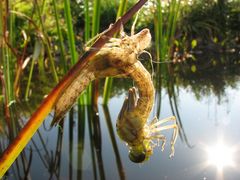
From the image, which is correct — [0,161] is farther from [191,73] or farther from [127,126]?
[191,73]

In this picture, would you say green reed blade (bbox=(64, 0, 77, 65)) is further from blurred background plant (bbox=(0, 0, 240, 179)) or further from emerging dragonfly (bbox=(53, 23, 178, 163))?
emerging dragonfly (bbox=(53, 23, 178, 163))

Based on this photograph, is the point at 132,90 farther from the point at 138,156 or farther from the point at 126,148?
the point at 126,148

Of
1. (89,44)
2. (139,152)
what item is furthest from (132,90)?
(89,44)

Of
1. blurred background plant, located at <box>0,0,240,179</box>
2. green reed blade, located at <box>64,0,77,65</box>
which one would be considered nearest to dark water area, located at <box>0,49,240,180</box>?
blurred background plant, located at <box>0,0,240,179</box>

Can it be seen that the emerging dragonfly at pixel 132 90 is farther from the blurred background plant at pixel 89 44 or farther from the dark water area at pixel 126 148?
the dark water area at pixel 126 148

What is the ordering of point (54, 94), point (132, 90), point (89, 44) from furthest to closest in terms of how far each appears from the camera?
point (89, 44) → point (132, 90) → point (54, 94)

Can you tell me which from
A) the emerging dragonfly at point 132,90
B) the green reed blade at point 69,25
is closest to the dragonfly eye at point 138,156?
the emerging dragonfly at point 132,90

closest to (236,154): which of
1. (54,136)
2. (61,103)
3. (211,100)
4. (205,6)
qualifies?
(54,136)
